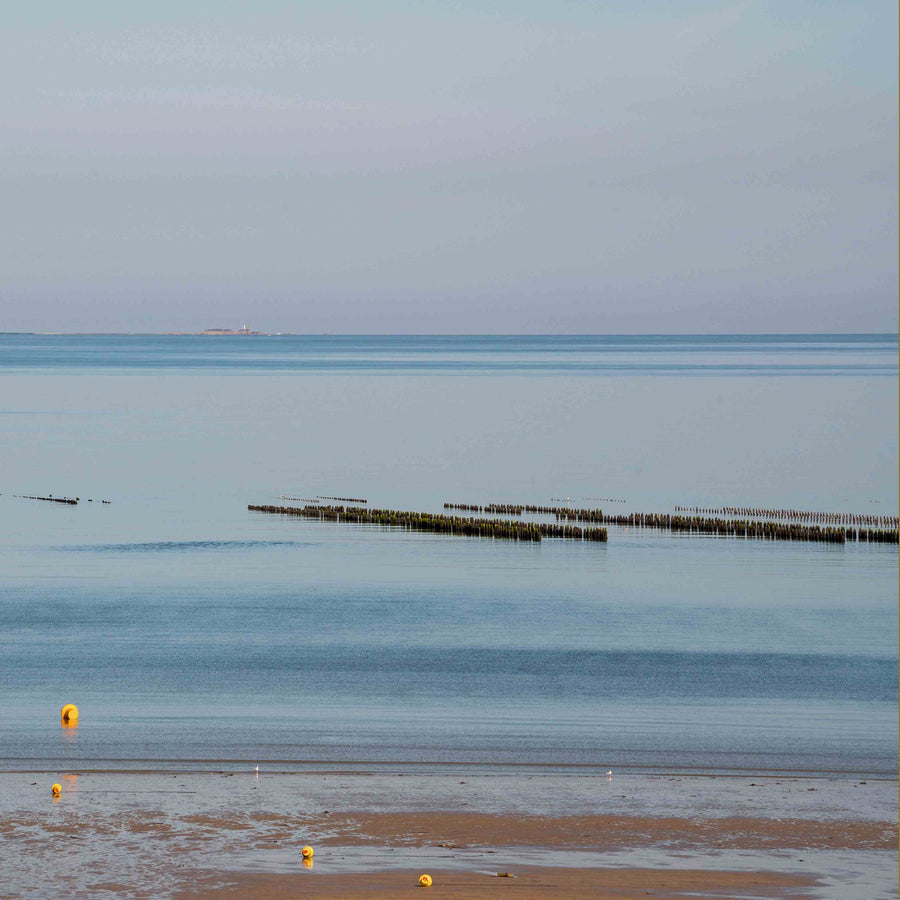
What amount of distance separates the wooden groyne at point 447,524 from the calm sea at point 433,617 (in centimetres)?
136

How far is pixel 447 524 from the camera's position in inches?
2013

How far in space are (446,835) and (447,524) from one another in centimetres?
3373

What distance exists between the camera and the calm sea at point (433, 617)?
23.6 meters

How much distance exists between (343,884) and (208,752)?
7.20 meters

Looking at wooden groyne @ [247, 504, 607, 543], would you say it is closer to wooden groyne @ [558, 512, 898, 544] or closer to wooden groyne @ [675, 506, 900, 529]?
wooden groyne @ [558, 512, 898, 544]

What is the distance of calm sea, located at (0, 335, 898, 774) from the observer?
23.6 meters

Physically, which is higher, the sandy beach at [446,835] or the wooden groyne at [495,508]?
the wooden groyne at [495,508]

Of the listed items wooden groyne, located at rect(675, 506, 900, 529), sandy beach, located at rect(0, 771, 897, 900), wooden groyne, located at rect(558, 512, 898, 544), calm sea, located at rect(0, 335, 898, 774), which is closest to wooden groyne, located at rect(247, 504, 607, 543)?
calm sea, located at rect(0, 335, 898, 774)

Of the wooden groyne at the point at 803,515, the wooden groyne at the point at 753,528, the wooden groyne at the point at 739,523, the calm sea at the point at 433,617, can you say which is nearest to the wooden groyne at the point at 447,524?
the calm sea at the point at 433,617

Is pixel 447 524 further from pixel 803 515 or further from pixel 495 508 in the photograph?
pixel 803 515

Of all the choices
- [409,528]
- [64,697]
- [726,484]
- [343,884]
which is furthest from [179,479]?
[343,884]

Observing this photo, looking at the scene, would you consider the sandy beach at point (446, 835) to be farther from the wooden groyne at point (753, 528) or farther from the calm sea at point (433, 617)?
the wooden groyne at point (753, 528)

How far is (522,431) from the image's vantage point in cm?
9450

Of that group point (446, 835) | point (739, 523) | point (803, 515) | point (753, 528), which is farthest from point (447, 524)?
point (446, 835)
